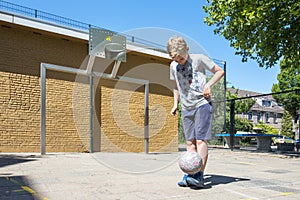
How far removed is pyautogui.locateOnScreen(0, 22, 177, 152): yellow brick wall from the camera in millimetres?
7750

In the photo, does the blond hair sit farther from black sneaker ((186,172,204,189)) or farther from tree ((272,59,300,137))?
tree ((272,59,300,137))

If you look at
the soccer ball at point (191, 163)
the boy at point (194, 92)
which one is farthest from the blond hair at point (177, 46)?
the soccer ball at point (191, 163)

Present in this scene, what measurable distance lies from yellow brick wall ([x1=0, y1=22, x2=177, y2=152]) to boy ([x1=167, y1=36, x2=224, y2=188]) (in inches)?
237

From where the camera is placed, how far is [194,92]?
316 centimetres

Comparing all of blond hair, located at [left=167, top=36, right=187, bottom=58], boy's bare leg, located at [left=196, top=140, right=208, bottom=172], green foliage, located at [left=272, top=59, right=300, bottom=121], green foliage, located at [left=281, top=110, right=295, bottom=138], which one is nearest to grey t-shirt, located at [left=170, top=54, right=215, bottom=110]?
blond hair, located at [left=167, top=36, right=187, bottom=58]

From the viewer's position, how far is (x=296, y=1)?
837 centimetres

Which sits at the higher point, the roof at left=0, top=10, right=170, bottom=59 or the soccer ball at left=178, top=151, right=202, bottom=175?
the roof at left=0, top=10, right=170, bottom=59

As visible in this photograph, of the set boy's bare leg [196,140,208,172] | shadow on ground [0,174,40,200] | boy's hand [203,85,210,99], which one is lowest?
shadow on ground [0,174,40,200]

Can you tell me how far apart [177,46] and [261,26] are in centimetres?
712

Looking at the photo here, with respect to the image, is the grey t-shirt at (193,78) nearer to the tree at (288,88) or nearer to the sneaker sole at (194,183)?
the sneaker sole at (194,183)

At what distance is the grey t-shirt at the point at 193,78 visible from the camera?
3.15 metres

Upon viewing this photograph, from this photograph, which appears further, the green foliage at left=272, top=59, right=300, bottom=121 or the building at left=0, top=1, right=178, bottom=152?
the green foliage at left=272, top=59, right=300, bottom=121

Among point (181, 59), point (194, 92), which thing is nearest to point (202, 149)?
point (194, 92)

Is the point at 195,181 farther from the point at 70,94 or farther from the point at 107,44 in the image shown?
the point at 107,44
